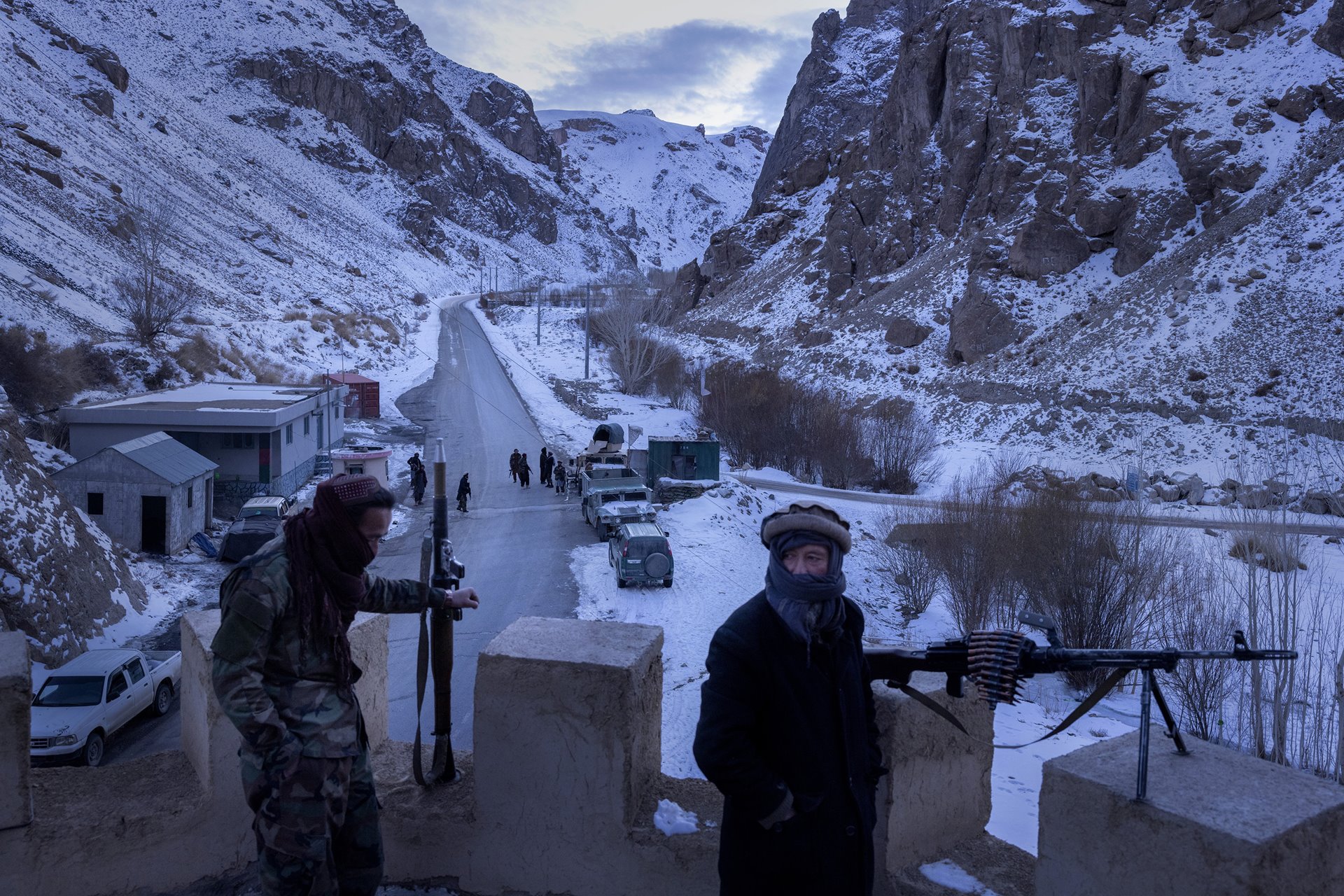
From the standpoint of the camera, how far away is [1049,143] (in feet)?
190

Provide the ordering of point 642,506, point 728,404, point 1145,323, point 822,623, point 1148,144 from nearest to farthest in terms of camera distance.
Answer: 1. point 822,623
2. point 642,506
3. point 728,404
4. point 1145,323
5. point 1148,144

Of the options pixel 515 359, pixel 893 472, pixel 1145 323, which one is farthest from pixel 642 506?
pixel 515 359

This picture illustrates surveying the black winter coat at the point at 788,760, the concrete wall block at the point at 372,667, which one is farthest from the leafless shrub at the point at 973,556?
the black winter coat at the point at 788,760

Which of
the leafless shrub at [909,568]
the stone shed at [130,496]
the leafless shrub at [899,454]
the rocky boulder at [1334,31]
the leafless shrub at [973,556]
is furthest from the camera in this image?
the rocky boulder at [1334,31]

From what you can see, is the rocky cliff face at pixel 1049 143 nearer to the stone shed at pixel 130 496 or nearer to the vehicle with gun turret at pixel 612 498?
the vehicle with gun turret at pixel 612 498

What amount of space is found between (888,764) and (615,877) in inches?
43.1

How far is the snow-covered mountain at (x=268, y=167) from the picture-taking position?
47.5 metres

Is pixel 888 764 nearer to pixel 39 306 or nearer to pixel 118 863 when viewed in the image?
pixel 118 863

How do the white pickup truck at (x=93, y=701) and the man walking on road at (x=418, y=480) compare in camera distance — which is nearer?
the white pickup truck at (x=93, y=701)

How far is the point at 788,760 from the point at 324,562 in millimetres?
1511

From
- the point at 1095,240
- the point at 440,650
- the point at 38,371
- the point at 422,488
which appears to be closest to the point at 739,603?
the point at 422,488

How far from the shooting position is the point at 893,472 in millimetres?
34750

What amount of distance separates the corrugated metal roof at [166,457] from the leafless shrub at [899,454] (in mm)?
22463

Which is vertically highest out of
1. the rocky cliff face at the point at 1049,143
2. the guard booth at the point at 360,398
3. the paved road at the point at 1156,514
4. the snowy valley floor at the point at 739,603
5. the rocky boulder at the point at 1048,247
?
the rocky cliff face at the point at 1049,143
